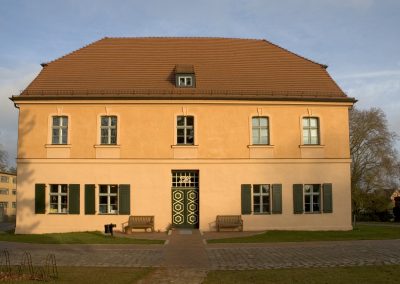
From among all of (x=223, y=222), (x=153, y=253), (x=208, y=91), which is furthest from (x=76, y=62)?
(x=153, y=253)

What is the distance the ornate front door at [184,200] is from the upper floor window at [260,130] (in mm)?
3433

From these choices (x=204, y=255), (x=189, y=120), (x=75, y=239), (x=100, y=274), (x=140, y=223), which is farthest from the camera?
(x=189, y=120)

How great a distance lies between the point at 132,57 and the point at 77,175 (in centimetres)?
726

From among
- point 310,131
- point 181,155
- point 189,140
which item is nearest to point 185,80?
point 189,140

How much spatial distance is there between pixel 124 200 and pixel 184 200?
112 inches

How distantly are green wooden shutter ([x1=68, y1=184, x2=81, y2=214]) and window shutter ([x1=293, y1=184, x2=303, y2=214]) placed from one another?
1025 centimetres

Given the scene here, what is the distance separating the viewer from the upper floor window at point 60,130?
2327cm

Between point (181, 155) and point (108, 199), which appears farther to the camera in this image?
point (181, 155)

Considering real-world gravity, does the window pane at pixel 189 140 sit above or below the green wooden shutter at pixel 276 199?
above

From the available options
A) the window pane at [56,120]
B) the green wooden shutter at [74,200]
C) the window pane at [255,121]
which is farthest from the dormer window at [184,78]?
the green wooden shutter at [74,200]

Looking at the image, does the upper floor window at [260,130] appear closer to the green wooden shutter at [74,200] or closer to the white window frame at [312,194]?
the white window frame at [312,194]

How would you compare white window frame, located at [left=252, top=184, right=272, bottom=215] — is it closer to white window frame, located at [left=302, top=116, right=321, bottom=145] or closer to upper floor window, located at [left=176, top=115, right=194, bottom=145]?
white window frame, located at [left=302, top=116, right=321, bottom=145]

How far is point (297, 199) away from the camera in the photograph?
2312cm

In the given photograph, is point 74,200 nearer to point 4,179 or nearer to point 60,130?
point 60,130
